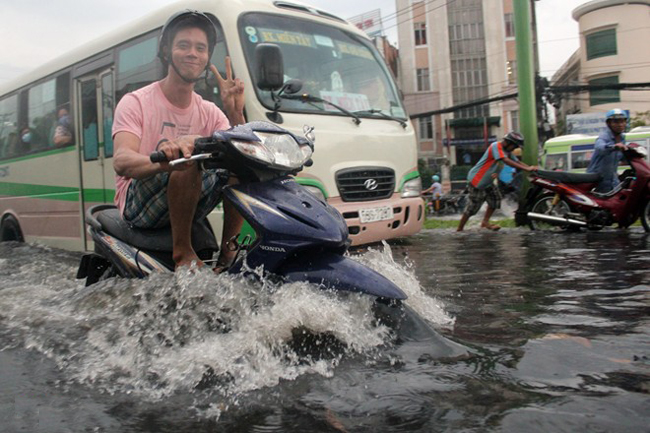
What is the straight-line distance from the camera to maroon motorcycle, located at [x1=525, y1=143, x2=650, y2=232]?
25.5 ft

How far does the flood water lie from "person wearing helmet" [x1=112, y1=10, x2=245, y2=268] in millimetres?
332

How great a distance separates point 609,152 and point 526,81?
111 inches

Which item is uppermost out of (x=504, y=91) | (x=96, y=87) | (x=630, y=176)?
(x=504, y=91)

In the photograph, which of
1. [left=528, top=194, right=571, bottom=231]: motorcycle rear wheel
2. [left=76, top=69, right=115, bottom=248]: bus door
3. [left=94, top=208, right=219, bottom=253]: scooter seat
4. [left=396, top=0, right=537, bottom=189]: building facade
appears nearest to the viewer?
[left=94, top=208, right=219, bottom=253]: scooter seat

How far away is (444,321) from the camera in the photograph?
2.97m

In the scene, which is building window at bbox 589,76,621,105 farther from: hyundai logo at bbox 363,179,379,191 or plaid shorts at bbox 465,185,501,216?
hyundai logo at bbox 363,179,379,191

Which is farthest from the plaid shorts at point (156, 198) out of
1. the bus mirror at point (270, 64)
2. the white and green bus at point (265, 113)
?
the white and green bus at point (265, 113)

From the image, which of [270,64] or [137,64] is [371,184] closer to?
[270,64]

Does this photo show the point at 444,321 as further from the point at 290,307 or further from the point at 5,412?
the point at 5,412

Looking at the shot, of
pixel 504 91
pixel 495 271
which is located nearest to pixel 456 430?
pixel 495 271

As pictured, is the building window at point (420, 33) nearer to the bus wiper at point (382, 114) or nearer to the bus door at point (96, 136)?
the bus wiper at point (382, 114)

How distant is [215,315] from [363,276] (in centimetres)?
68

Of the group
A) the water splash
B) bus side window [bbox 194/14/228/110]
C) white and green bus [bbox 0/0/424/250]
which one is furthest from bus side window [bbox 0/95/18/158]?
the water splash

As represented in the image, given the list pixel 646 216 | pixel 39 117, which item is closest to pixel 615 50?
pixel 646 216
